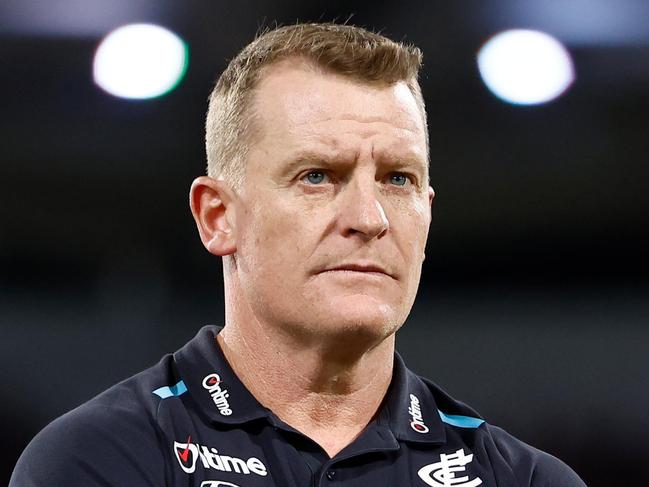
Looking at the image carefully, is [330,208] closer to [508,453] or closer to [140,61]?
[508,453]

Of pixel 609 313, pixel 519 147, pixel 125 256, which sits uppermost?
pixel 519 147

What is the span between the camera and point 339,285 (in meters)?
1.82

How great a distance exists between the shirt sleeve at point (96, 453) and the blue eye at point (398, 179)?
601 millimetres

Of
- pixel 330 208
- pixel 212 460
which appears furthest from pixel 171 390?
pixel 330 208

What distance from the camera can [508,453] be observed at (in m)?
2.04

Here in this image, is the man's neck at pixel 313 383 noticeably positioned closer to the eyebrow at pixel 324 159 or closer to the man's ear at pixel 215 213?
the man's ear at pixel 215 213

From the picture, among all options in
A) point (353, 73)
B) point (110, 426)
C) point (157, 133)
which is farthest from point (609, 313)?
point (110, 426)

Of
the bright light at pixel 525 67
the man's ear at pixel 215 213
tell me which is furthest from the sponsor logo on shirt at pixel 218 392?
the bright light at pixel 525 67

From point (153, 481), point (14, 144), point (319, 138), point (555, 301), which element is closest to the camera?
point (153, 481)

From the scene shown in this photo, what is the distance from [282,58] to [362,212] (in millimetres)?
385

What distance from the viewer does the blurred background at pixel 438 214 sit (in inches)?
146

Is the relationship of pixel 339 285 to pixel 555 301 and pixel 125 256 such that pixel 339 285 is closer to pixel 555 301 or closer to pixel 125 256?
pixel 125 256

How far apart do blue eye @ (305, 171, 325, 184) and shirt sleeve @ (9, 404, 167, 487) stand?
50 centimetres

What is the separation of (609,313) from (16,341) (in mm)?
2209
